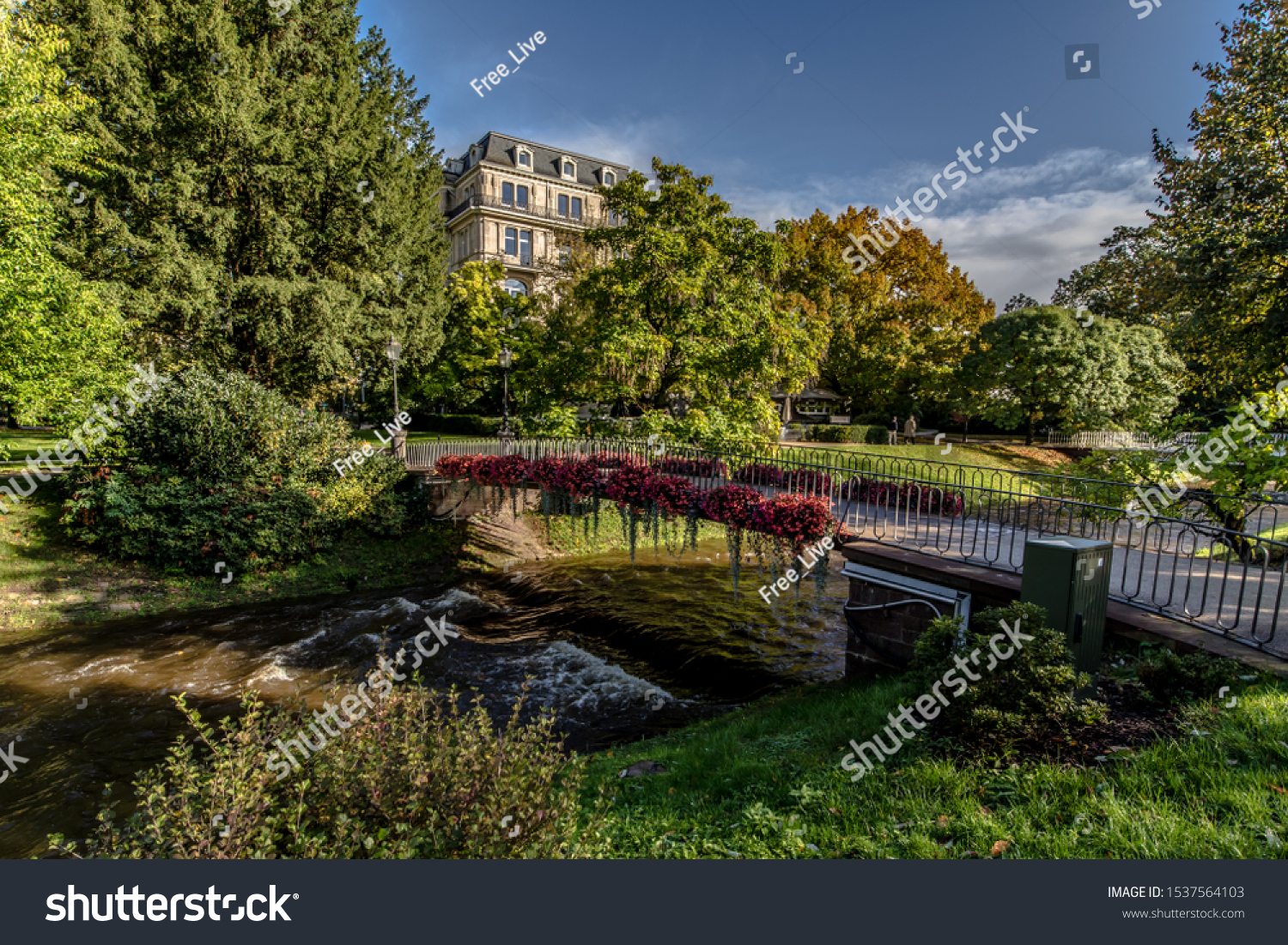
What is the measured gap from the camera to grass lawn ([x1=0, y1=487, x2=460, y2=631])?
11.8 m

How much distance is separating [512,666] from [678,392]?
416 inches

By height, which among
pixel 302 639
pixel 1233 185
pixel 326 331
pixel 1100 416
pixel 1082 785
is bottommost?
pixel 302 639

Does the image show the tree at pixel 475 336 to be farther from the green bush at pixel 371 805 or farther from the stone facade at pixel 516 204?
the green bush at pixel 371 805

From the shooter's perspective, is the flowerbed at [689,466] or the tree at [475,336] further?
the tree at [475,336]

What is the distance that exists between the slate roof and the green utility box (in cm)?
4918

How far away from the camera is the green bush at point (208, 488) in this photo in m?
13.1

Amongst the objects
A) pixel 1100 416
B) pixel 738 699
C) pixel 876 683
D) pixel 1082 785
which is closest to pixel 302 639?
pixel 738 699

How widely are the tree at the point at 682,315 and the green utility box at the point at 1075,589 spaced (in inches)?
466

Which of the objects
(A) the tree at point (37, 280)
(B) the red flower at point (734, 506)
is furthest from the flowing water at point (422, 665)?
(A) the tree at point (37, 280)

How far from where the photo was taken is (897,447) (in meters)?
28.6

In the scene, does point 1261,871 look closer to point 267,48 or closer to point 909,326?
point 267,48

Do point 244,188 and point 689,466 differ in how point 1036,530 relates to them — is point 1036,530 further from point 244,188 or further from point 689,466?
point 244,188

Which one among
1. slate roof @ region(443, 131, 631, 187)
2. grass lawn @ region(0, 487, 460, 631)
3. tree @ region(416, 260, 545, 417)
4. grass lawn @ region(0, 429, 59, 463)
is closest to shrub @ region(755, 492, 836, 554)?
grass lawn @ region(0, 487, 460, 631)

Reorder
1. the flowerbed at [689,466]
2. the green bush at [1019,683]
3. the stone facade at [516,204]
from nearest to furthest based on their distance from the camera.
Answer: the green bush at [1019,683]
the flowerbed at [689,466]
the stone facade at [516,204]
